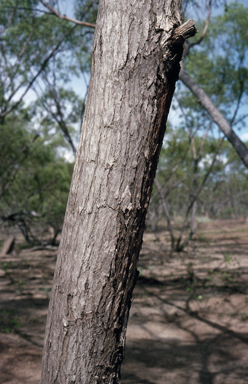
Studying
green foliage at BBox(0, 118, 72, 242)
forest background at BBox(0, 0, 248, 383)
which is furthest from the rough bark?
green foliage at BBox(0, 118, 72, 242)

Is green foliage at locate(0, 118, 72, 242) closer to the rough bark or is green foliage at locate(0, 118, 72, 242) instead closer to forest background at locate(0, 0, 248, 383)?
forest background at locate(0, 0, 248, 383)

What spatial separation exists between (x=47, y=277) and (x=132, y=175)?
23.5 feet

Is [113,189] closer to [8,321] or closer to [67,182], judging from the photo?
[8,321]

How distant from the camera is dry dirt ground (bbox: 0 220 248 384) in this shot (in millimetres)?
3463

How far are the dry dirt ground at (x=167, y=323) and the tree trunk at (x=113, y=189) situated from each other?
2.27 m

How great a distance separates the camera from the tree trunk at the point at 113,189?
3.60 ft

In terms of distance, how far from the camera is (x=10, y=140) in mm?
11008

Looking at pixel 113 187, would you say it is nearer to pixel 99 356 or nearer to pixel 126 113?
pixel 126 113

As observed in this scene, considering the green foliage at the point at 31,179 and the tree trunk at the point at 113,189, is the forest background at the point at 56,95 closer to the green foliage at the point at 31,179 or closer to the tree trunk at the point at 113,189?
the green foliage at the point at 31,179

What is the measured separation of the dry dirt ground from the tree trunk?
227 cm

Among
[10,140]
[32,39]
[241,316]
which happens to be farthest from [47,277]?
[32,39]

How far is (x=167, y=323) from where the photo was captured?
5211mm

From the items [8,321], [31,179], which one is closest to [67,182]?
[31,179]

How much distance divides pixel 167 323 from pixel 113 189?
4679 millimetres
